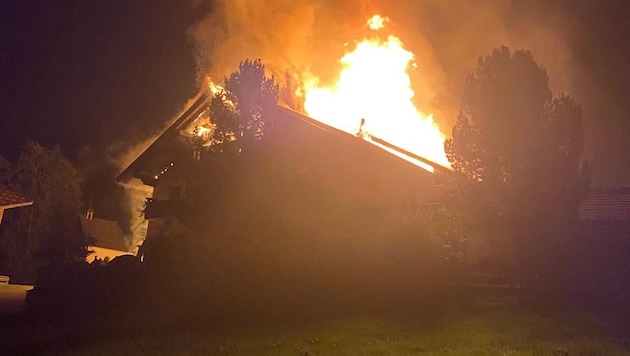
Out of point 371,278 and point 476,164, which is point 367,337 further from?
point 476,164

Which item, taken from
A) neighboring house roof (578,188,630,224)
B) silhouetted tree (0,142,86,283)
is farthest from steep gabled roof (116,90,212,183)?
neighboring house roof (578,188,630,224)

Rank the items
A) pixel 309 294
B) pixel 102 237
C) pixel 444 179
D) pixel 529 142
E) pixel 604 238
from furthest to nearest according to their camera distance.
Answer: pixel 102 237 < pixel 604 238 < pixel 444 179 < pixel 529 142 < pixel 309 294

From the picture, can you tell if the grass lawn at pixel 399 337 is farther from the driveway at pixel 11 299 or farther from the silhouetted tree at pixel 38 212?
the silhouetted tree at pixel 38 212

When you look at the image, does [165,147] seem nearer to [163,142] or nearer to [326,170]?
[163,142]

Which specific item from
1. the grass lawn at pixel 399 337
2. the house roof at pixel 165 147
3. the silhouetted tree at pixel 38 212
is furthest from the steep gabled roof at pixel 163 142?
the grass lawn at pixel 399 337

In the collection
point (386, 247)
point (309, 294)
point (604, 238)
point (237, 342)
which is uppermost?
point (604, 238)

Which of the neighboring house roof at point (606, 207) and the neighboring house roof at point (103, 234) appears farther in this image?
the neighboring house roof at point (103, 234)

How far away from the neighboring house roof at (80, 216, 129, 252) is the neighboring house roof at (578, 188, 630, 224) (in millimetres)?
29072

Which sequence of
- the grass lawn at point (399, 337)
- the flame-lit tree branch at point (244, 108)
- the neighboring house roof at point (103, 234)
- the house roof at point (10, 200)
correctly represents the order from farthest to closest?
the neighboring house roof at point (103, 234) < the house roof at point (10, 200) < the flame-lit tree branch at point (244, 108) < the grass lawn at point (399, 337)

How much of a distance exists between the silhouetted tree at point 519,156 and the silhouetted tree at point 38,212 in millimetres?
27995

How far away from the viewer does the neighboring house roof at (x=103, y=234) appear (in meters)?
36.7

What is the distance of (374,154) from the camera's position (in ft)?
73.5

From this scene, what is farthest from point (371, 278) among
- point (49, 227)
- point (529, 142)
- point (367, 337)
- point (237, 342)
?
point (49, 227)

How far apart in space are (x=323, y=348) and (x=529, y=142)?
907 cm
